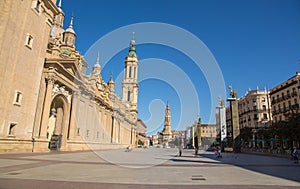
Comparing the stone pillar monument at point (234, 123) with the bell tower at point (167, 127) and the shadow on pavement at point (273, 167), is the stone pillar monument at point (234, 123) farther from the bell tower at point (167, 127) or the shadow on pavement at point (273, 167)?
the bell tower at point (167, 127)

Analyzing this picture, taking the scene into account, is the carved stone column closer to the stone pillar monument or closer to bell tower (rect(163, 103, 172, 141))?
the stone pillar monument

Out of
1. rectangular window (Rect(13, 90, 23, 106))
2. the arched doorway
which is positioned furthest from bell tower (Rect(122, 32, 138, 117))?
rectangular window (Rect(13, 90, 23, 106))

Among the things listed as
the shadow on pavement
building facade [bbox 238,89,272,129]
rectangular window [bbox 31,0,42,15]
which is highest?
rectangular window [bbox 31,0,42,15]

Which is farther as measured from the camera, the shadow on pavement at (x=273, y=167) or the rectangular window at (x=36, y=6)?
the rectangular window at (x=36, y=6)

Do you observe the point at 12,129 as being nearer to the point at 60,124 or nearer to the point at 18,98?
the point at 18,98

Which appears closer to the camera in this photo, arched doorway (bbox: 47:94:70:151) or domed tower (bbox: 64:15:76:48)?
arched doorway (bbox: 47:94:70:151)

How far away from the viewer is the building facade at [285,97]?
151 feet

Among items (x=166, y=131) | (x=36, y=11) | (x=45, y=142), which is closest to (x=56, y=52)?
(x=36, y=11)

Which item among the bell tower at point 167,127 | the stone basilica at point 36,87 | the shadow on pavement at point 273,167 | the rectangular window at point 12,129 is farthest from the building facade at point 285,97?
the bell tower at point 167,127

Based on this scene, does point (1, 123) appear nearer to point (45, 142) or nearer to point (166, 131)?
point (45, 142)

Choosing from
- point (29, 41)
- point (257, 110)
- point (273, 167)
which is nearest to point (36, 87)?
point (29, 41)

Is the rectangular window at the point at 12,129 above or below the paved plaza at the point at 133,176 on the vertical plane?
above

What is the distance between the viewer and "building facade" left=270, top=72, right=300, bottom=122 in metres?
46.2

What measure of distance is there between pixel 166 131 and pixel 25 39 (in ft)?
422
